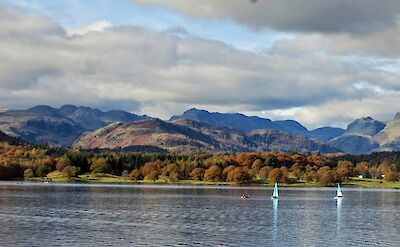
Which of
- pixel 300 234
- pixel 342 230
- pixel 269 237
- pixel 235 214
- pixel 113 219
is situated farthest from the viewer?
pixel 235 214

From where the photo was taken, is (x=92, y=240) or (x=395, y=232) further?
(x=395, y=232)

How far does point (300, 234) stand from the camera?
9362 centimetres

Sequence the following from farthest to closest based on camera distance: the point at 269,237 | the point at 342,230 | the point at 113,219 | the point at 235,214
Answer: the point at 235,214 → the point at 113,219 → the point at 342,230 → the point at 269,237

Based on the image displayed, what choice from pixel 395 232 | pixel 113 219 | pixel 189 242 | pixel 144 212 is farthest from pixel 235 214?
pixel 189 242

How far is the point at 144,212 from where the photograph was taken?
12800 centimetres

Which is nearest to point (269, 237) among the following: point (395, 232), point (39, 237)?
point (395, 232)

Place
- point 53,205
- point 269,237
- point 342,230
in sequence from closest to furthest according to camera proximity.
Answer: point 269,237
point 342,230
point 53,205

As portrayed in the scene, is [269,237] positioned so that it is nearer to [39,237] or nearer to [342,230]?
[342,230]

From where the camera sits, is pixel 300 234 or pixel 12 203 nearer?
pixel 300 234

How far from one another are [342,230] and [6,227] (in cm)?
5205

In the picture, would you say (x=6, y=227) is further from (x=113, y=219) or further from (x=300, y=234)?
(x=300, y=234)

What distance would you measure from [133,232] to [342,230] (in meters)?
34.9

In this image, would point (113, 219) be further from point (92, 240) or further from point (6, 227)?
point (92, 240)

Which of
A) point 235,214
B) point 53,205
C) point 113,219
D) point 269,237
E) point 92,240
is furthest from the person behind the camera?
point 53,205
